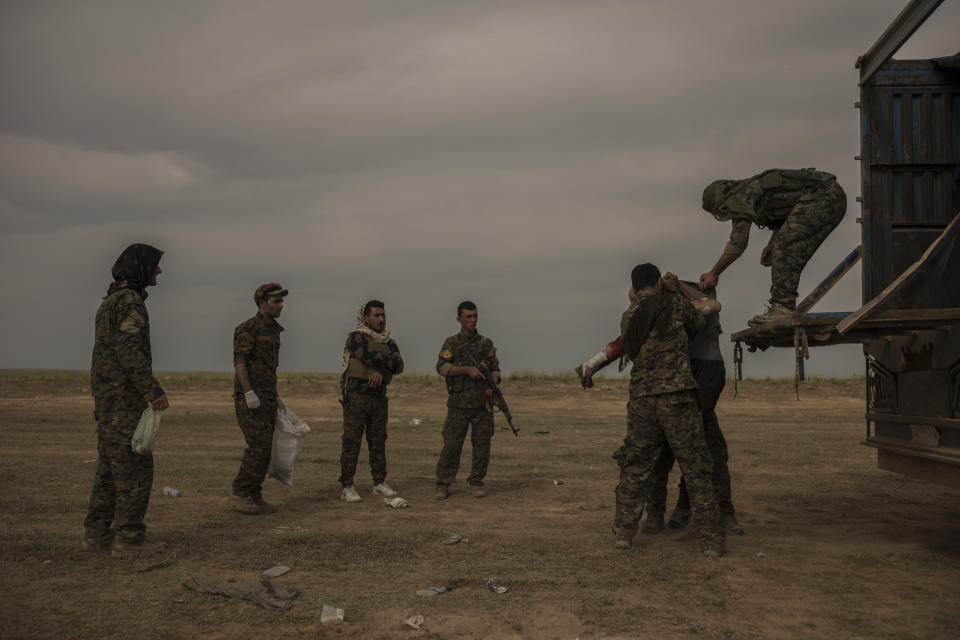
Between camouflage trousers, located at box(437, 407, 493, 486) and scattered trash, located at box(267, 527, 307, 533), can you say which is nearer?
scattered trash, located at box(267, 527, 307, 533)

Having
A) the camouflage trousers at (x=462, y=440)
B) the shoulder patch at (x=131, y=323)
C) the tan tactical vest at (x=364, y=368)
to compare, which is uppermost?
the shoulder patch at (x=131, y=323)

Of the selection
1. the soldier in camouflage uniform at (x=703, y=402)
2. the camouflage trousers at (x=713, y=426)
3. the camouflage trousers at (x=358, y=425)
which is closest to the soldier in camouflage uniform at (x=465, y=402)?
the camouflage trousers at (x=358, y=425)

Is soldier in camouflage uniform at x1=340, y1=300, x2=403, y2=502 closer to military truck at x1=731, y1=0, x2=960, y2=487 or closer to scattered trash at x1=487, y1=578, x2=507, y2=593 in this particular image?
scattered trash at x1=487, y1=578, x2=507, y2=593

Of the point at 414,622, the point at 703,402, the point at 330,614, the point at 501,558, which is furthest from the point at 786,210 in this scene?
the point at 330,614

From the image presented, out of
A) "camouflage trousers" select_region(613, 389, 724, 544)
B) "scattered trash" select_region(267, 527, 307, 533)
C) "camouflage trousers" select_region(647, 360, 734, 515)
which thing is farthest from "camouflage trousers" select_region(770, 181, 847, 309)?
"scattered trash" select_region(267, 527, 307, 533)

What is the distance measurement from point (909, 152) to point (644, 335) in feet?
7.82

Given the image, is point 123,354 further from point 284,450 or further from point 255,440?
point 284,450

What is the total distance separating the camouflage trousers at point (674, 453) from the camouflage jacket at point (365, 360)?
133 inches

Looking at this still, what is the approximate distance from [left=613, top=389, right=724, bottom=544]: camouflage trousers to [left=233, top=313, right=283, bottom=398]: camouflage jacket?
351 centimetres

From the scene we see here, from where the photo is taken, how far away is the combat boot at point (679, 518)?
22.5 ft

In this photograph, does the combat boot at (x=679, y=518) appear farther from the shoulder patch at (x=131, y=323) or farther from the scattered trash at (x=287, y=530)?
the shoulder patch at (x=131, y=323)

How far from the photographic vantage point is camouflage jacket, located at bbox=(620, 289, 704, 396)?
19.3ft

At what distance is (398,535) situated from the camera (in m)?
6.94

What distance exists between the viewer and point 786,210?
6.15 metres
